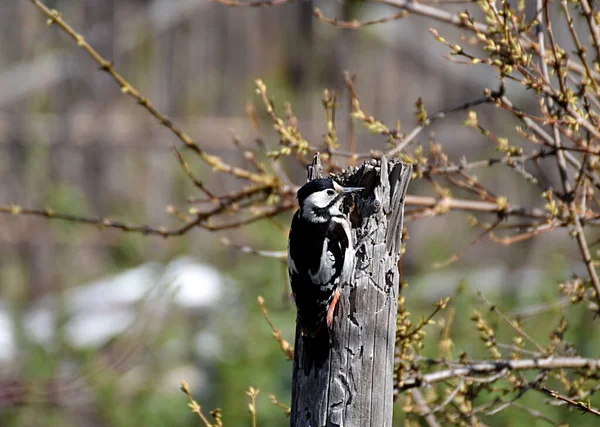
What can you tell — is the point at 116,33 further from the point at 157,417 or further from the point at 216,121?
the point at 157,417

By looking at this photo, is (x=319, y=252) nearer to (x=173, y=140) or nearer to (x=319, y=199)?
(x=319, y=199)

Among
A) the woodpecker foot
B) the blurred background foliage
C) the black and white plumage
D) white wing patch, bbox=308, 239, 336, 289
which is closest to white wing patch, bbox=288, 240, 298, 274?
the black and white plumage

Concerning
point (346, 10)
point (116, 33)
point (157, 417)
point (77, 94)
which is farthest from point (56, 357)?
point (346, 10)

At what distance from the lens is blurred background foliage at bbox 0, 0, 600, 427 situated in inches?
348

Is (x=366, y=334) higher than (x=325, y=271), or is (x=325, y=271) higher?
(x=325, y=271)

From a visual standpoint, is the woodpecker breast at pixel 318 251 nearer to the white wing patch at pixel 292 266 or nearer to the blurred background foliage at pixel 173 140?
the white wing patch at pixel 292 266

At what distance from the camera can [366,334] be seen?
256cm

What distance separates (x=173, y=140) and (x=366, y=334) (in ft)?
23.6

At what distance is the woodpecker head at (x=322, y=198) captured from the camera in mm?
2850

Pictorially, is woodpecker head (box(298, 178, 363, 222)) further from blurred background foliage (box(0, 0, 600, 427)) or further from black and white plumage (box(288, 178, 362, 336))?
blurred background foliage (box(0, 0, 600, 427))

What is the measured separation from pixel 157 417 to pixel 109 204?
3287 mm

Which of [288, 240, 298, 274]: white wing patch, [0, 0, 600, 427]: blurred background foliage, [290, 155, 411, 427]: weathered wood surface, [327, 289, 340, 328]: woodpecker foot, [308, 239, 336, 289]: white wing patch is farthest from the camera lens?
[0, 0, 600, 427]: blurred background foliage

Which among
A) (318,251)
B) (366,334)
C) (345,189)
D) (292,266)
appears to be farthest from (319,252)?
(366,334)

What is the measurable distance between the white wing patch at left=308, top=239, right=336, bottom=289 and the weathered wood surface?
6.9 inches
